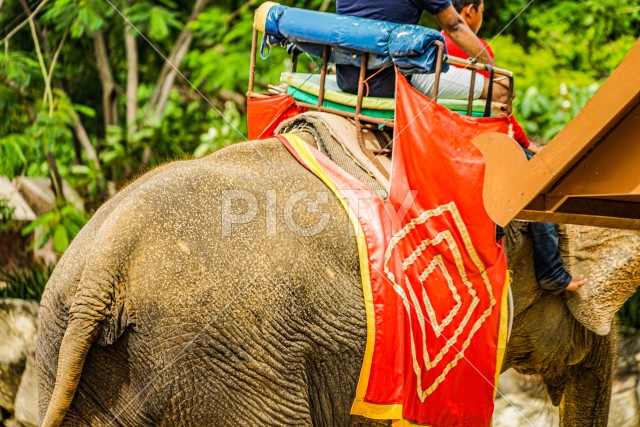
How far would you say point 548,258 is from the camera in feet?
11.9

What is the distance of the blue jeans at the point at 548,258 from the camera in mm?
3580

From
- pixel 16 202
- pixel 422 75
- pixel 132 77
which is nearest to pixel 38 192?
pixel 16 202

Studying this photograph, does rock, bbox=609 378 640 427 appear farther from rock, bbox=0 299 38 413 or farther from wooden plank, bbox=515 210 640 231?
rock, bbox=0 299 38 413

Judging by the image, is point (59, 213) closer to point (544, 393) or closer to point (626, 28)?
point (544, 393)

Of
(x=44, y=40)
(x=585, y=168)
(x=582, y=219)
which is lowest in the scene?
(x=44, y=40)

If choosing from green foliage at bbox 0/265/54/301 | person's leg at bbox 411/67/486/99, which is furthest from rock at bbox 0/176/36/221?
person's leg at bbox 411/67/486/99

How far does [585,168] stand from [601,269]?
1.54m

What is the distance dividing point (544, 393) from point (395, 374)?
2.13m

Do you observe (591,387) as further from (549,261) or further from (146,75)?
(146,75)

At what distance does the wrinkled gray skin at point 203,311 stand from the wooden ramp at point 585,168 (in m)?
0.72

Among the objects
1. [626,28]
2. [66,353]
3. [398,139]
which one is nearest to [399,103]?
[398,139]

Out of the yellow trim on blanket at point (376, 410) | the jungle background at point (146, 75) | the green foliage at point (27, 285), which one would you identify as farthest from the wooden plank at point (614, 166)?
the green foliage at point (27, 285)

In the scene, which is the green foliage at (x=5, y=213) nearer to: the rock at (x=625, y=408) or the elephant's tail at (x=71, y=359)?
the rock at (x=625, y=408)

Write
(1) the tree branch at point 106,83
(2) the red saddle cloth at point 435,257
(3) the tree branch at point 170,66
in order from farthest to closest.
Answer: (1) the tree branch at point 106,83
(3) the tree branch at point 170,66
(2) the red saddle cloth at point 435,257
